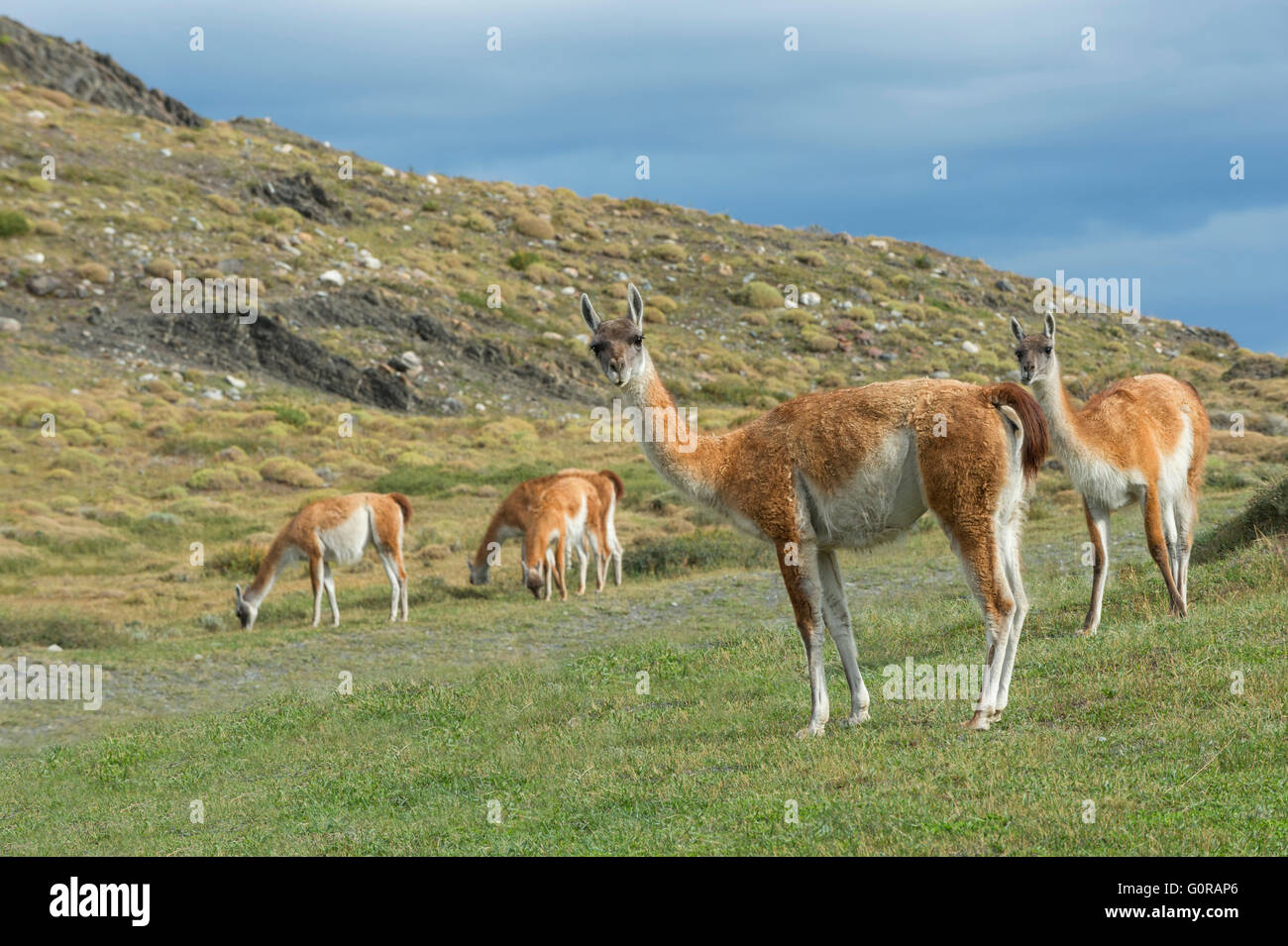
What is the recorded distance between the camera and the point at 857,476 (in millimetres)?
8258

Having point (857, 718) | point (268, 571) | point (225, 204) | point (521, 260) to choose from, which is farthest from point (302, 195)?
point (857, 718)

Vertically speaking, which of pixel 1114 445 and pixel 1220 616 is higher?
pixel 1114 445

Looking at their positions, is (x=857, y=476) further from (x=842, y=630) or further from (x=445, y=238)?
(x=445, y=238)

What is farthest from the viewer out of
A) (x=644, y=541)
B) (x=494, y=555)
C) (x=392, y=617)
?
(x=644, y=541)

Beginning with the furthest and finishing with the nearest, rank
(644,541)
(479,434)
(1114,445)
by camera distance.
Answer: (479,434) → (644,541) → (1114,445)

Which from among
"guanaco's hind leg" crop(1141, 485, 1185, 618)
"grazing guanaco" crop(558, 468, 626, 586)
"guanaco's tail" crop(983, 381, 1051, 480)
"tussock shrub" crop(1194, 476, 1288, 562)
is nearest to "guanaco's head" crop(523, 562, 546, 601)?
"grazing guanaco" crop(558, 468, 626, 586)

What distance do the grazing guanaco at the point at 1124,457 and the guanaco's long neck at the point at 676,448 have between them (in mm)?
4032

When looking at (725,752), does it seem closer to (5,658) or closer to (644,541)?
(5,658)

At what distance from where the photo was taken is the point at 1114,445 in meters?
11.4

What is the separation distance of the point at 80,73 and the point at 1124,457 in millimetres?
81590

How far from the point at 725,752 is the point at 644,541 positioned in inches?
651

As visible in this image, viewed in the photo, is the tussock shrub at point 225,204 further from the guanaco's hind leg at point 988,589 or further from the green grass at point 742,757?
the guanaco's hind leg at point 988,589

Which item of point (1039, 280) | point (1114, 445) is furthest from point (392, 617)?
point (1039, 280)

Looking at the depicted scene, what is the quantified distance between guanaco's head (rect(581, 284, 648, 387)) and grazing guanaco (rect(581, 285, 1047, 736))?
0.01 m
